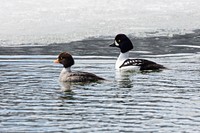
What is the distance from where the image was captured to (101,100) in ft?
35.1

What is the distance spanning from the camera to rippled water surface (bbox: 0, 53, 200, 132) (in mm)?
8836

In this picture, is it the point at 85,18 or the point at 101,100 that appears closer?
the point at 101,100

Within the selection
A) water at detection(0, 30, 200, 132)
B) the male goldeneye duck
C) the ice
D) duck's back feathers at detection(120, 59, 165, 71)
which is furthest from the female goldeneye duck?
the ice

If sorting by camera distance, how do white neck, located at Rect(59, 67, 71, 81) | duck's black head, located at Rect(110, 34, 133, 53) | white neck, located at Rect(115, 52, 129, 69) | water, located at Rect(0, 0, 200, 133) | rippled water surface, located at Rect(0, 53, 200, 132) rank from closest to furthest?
rippled water surface, located at Rect(0, 53, 200, 132)
water, located at Rect(0, 0, 200, 133)
white neck, located at Rect(59, 67, 71, 81)
white neck, located at Rect(115, 52, 129, 69)
duck's black head, located at Rect(110, 34, 133, 53)

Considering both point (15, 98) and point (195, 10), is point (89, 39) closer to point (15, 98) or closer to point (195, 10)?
point (195, 10)

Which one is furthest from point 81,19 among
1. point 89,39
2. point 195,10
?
point 195,10

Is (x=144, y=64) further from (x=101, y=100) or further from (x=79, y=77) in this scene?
(x=101, y=100)

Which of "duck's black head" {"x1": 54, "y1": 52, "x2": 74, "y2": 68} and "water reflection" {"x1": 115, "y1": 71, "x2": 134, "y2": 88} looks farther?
"duck's black head" {"x1": 54, "y1": 52, "x2": 74, "y2": 68}

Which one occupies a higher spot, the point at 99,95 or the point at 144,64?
the point at 144,64

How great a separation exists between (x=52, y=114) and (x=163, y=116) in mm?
1511

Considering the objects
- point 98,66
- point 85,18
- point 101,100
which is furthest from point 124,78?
point 85,18

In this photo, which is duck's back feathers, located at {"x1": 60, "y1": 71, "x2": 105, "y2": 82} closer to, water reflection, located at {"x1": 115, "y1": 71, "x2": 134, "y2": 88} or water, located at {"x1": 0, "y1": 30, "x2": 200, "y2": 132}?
A: water, located at {"x1": 0, "y1": 30, "x2": 200, "y2": 132}

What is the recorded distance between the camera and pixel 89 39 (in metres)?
20.2

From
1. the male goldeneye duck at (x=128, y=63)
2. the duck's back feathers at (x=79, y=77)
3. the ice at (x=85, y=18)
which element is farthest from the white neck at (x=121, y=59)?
the ice at (x=85, y=18)
